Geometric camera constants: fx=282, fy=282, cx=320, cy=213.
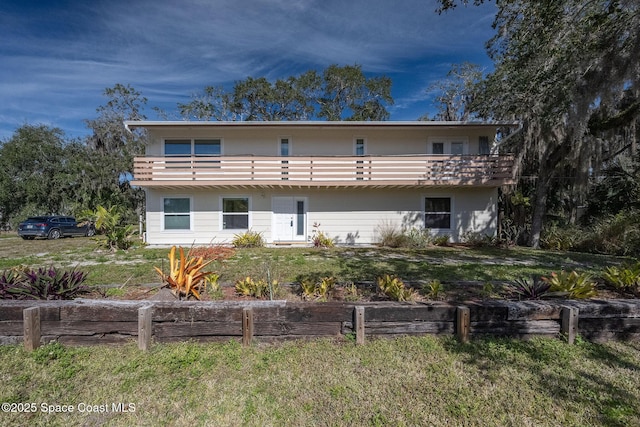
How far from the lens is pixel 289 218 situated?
12055 millimetres

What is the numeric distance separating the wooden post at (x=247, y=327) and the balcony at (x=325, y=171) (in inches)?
327

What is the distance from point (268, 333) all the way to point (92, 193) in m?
23.0

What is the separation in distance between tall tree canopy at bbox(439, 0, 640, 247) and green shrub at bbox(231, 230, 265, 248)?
9065 millimetres

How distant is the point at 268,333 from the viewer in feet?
9.86

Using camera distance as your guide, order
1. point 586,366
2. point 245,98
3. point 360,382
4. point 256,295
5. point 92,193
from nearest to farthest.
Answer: point 360,382
point 586,366
point 256,295
point 92,193
point 245,98

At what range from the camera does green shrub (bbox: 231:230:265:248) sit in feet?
35.8

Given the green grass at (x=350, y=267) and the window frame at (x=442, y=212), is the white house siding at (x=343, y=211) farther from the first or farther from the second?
the green grass at (x=350, y=267)

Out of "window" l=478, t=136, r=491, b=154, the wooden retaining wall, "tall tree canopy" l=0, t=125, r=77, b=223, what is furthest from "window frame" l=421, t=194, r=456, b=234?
"tall tree canopy" l=0, t=125, r=77, b=223

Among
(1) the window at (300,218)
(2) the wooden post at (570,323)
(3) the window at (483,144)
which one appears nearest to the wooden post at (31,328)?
(2) the wooden post at (570,323)

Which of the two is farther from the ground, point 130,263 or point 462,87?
point 462,87

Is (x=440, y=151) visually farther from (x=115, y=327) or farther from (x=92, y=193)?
(x=92, y=193)

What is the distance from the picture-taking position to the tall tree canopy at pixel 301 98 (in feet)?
82.1

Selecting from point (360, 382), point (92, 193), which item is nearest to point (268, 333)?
point (360, 382)

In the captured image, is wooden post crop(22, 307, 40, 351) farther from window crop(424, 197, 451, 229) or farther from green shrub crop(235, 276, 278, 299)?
window crop(424, 197, 451, 229)
